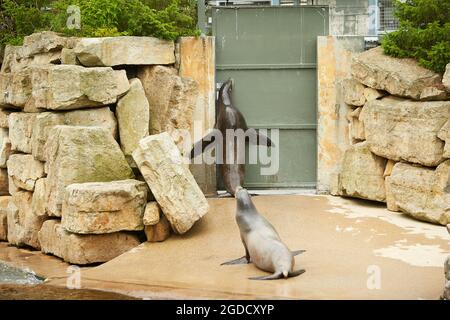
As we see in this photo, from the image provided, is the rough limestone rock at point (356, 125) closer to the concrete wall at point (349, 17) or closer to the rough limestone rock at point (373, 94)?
the rough limestone rock at point (373, 94)

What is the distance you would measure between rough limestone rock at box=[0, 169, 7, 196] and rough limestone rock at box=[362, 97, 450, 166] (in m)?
5.71

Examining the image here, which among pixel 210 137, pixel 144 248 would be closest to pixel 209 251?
pixel 144 248

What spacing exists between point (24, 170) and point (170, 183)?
2.70 metres

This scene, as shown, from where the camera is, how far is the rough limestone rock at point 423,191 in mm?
9297

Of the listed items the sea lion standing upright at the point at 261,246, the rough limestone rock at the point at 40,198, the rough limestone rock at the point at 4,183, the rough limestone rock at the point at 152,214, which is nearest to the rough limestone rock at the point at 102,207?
the rough limestone rock at the point at 152,214

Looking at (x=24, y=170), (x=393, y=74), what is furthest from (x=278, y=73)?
(x=24, y=170)

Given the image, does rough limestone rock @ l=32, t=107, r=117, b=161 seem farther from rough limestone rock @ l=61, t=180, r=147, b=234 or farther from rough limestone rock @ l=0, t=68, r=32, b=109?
rough limestone rock @ l=61, t=180, r=147, b=234

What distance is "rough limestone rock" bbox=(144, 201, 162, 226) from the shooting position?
905cm

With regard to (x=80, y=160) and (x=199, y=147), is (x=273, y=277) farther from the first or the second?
(x=199, y=147)

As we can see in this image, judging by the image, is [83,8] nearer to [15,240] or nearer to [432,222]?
[15,240]

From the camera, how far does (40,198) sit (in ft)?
33.2

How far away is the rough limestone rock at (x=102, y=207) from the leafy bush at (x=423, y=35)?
4.27 m

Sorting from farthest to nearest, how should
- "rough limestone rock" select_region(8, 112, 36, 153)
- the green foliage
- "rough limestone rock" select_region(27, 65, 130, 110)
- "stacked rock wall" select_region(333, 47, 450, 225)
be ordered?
the green foliage
"rough limestone rock" select_region(8, 112, 36, 153)
"rough limestone rock" select_region(27, 65, 130, 110)
"stacked rock wall" select_region(333, 47, 450, 225)

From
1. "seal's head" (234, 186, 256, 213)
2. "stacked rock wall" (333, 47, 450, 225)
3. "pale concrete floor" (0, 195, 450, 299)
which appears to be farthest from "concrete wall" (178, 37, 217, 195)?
"seal's head" (234, 186, 256, 213)
